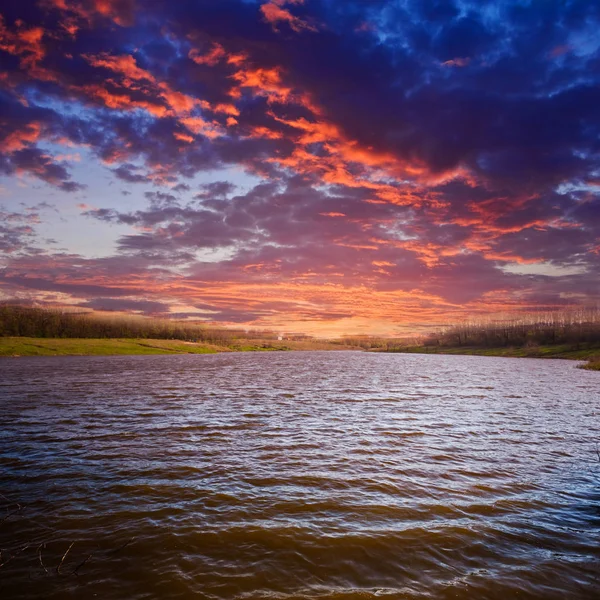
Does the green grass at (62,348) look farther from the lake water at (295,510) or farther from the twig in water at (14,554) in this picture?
the twig in water at (14,554)

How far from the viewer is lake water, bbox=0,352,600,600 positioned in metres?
8.63

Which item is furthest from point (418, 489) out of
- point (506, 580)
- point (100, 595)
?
point (100, 595)

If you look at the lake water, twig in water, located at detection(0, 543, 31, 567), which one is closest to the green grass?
the lake water

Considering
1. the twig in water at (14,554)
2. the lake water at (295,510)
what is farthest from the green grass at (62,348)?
the twig in water at (14,554)

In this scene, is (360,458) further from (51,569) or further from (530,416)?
(530,416)

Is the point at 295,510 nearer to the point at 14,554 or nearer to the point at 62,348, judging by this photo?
the point at 14,554

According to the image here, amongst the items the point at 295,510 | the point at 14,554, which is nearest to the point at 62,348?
the point at 14,554

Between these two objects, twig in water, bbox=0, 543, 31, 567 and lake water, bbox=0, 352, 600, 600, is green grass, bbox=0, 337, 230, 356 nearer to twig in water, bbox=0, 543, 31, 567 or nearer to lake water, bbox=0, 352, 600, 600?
lake water, bbox=0, 352, 600, 600

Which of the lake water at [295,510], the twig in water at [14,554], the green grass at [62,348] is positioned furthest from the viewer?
the green grass at [62,348]

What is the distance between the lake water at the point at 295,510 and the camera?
8.63 meters

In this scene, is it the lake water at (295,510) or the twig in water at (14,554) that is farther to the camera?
the twig in water at (14,554)

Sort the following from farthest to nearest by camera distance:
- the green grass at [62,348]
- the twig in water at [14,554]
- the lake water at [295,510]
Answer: the green grass at [62,348], the twig in water at [14,554], the lake water at [295,510]

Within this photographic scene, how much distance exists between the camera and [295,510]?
12430 mm

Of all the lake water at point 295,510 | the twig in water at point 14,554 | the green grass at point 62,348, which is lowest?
the green grass at point 62,348
